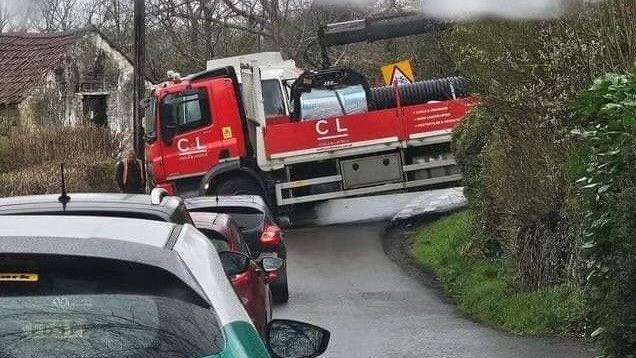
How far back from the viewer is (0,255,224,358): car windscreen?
3.45 meters

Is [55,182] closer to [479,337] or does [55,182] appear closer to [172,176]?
[172,176]

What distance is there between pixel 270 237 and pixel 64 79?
24.1 metres

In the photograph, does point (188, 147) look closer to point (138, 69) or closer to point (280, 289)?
point (138, 69)

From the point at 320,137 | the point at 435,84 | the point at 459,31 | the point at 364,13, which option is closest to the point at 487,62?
the point at 459,31

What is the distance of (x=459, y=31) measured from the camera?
1446 cm

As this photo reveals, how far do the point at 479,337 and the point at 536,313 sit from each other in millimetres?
679

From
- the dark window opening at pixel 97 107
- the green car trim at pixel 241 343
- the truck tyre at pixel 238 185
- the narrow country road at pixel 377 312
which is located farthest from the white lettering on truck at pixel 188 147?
the green car trim at pixel 241 343

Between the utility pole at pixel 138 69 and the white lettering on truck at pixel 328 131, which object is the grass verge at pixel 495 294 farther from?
the utility pole at pixel 138 69

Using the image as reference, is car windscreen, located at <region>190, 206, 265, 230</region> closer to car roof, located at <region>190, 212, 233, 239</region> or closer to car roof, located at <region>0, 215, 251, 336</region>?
car roof, located at <region>190, 212, 233, 239</region>

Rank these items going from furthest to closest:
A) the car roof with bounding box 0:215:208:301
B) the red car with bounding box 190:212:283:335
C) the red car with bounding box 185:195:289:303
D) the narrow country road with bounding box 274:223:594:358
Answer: the red car with bounding box 185:195:289:303 < the narrow country road with bounding box 274:223:594:358 < the red car with bounding box 190:212:283:335 < the car roof with bounding box 0:215:208:301

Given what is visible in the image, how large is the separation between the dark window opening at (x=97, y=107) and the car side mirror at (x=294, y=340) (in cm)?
3283

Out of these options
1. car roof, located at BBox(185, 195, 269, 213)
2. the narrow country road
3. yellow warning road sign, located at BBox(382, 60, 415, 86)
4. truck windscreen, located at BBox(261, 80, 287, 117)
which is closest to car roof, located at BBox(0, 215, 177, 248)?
the narrow country road

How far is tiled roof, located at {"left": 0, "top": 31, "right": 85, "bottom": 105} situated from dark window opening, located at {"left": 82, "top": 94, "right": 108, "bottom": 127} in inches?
75.3

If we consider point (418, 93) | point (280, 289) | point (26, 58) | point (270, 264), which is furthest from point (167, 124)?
point (26, 58)
